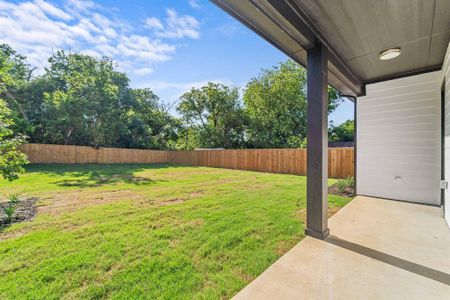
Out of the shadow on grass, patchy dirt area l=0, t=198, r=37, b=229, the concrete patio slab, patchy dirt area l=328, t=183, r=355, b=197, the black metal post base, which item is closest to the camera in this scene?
the concrete patio slab

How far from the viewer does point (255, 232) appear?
8.61ft

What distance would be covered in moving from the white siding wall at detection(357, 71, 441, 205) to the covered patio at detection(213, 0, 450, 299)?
0.05ft

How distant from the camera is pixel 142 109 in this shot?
1759 cm

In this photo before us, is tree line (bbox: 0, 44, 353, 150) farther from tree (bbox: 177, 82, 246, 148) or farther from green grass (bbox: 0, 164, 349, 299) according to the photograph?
green grass (bbox: 0, 164, 349, 299)

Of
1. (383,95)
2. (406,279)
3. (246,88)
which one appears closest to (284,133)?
(246,88)

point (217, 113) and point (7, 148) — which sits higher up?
point (217, 113)

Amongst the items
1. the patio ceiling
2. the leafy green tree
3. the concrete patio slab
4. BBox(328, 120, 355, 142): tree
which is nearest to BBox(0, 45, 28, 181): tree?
the patio ceiling

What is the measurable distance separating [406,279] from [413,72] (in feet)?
12.7

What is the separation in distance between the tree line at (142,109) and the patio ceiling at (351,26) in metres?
12.5

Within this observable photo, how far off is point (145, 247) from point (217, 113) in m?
16.5

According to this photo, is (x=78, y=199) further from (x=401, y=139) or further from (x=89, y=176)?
(x=401, y=139)

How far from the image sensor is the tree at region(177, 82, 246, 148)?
58.1 ft

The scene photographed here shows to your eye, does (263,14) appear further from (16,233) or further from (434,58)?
(16,233)

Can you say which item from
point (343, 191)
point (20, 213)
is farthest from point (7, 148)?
point (343, 191)
